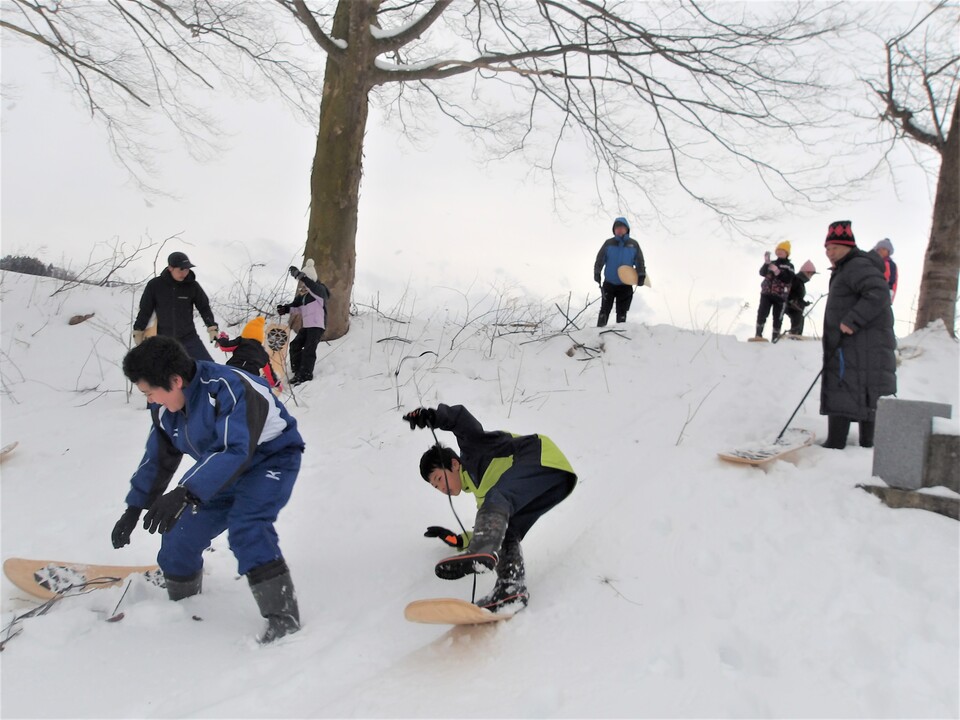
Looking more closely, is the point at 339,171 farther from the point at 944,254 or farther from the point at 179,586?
the point at 944,254

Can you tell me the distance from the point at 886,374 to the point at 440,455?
316cm

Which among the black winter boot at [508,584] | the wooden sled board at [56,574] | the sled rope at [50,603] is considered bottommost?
the sled rope at [50,603]

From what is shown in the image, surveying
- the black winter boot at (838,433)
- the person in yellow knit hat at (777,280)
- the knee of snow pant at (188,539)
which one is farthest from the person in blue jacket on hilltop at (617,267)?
the knee of snow pant at (188,539)

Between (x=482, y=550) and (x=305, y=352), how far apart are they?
4.45m

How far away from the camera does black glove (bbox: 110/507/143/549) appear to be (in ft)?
9.07

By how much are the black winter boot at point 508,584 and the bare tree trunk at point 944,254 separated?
7530 mm

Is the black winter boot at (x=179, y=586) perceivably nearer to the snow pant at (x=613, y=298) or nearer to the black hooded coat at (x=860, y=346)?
the black hooded coat at (x=860, y=346)

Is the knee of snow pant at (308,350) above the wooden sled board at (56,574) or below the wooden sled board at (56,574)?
above

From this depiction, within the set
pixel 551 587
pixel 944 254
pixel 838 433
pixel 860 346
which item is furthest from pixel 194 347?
pixel 944 254

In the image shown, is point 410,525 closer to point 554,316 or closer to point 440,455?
point 440,455

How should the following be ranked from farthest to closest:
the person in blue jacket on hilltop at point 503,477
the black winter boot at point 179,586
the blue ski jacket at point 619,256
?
the blue ski jacket at point 619,256, the black winter boot at point 179,586, the person in blue jacket on hilltop at point 503,477

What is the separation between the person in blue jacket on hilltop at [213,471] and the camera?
8.52ft

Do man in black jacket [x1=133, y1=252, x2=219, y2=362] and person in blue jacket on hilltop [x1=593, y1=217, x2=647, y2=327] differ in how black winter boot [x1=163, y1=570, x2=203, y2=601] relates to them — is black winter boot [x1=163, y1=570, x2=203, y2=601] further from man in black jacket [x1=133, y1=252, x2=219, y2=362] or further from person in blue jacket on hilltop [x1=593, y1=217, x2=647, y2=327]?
person in blue jacket on hilltop [x1=593, y1=217, x2=647, y2=327]

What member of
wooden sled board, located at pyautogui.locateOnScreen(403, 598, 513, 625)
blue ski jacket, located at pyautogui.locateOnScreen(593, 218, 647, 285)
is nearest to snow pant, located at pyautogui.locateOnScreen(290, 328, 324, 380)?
blue ski jacket, located at pyautogui.locateOnScreen(593, 218, 647, 285)
